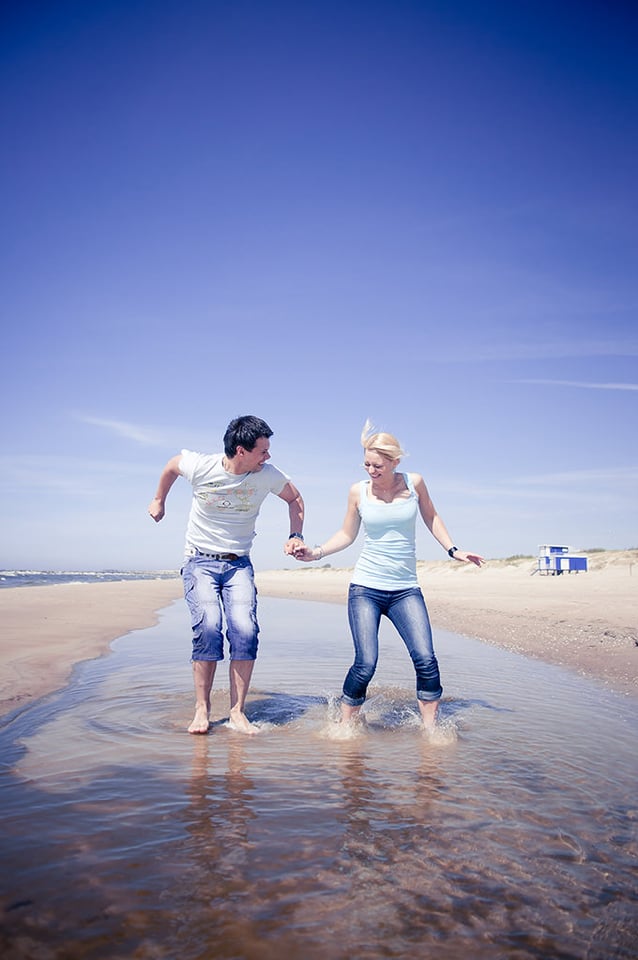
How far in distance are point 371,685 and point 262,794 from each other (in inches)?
140

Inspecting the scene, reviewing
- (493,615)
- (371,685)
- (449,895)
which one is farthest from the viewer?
(493,615)

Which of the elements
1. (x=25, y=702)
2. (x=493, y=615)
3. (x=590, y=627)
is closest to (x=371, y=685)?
(x=25, y=702)

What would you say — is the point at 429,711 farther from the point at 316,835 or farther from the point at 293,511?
the point at 316,835

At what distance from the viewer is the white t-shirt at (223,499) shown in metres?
4.78

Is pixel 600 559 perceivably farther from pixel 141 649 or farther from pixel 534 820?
pixel 534 820

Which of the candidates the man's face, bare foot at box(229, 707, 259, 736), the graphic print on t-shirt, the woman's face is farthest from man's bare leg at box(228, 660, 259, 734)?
the woman's face

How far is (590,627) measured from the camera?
34.2ft

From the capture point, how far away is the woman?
463 cm

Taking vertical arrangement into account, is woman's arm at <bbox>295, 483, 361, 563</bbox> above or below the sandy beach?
above

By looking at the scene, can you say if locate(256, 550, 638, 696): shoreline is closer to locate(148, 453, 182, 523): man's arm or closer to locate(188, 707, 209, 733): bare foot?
locate(188, 707, 209, 733): bare foot

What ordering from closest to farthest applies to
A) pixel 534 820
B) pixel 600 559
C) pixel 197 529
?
pixel 534 820 < pixel 197 529 < pixel 600 559

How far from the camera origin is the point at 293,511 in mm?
5184

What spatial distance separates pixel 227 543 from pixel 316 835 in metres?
2.47

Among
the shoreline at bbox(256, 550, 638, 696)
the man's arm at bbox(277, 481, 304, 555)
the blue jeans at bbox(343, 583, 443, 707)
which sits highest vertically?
the man's arm at bbox(277, 481, 304, 555)
